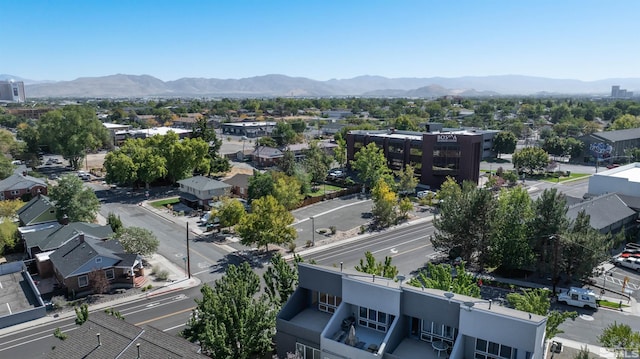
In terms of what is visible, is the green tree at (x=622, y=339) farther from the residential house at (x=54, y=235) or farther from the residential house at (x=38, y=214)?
the residential house at (x=38, y=214)

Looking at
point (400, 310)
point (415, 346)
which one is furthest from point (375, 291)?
point (415, 346)

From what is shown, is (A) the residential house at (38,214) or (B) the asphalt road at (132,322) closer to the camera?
(B) the asphalt road at (132,322)

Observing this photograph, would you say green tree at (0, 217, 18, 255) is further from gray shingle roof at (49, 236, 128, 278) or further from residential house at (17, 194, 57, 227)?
gray shingle roof at (49, 236, 128, 278)

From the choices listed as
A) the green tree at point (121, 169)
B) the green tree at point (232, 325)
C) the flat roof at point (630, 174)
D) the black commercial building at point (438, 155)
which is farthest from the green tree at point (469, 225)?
the green tree at point (121, 169)

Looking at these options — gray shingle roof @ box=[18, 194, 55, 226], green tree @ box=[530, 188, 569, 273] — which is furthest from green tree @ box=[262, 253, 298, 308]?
gray shingle roof @ box=[18, 194, 55, 226]

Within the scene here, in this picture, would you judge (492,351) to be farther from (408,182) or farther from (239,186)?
(239,186)
